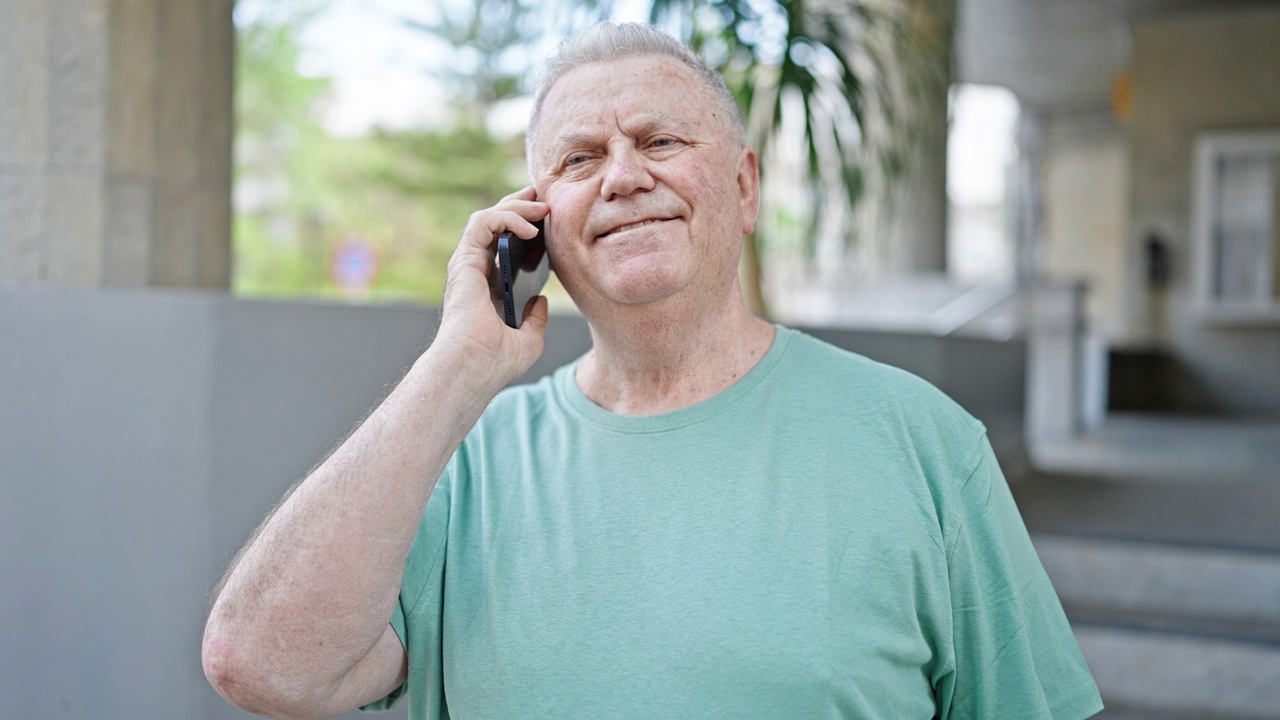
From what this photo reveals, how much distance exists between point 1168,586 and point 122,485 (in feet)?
9.62

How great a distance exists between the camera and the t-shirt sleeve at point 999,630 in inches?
47.5

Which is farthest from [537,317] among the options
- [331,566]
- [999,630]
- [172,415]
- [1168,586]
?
[1168,586]

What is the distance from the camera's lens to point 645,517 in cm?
124

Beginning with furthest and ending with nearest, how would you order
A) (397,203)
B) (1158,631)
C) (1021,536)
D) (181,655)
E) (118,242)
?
(397,203)
(1158,631)
(118,242)
(181,655)
(1021,536)

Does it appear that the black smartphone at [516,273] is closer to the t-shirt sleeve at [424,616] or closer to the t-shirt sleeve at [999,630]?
the t-shirt sleeve at [424,616]

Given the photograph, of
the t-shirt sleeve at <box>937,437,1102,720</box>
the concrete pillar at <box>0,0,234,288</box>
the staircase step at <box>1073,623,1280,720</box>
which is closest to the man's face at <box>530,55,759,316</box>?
the t-shirt sleeve at <box>937,437,1102,720</box>

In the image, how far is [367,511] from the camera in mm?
1145

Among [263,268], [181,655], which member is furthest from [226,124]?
[263,268]

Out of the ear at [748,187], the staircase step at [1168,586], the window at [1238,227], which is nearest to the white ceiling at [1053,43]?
the window at [1238,227]

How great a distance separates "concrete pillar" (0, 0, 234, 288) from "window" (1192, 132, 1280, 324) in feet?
30.4

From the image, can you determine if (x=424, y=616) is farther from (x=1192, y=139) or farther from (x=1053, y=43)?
(x=1053, y=43)

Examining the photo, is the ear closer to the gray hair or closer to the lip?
the gray hair

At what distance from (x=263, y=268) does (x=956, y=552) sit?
20.6 m

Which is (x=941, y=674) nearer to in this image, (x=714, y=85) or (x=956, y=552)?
(x=956, y=552)
